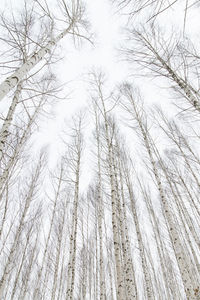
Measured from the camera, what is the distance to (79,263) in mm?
11719

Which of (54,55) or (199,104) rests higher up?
(54,55)

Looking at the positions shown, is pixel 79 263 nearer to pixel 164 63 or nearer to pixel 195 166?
pixel 195 166

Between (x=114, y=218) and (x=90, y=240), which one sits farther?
(x=90, y=240)

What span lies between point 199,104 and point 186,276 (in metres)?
3.92

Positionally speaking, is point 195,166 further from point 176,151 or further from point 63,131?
point 63,131

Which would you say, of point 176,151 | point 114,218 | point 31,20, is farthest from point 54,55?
point 176,151

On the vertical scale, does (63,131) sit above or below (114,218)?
above

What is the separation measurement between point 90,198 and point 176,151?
5.77m

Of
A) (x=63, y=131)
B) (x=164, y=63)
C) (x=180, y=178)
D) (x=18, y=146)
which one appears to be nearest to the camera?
(x=164, y=63)

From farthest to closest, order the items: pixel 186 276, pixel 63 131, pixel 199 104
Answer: pixel 63 131, pixel 186 276, pixel 199 104

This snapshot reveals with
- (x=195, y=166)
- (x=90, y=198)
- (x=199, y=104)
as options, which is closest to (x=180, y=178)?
(x=195, y=166)

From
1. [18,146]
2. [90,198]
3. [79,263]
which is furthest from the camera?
[79,263]

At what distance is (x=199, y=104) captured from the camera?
12.3 ft

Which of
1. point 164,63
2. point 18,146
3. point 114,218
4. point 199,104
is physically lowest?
point 114,218
